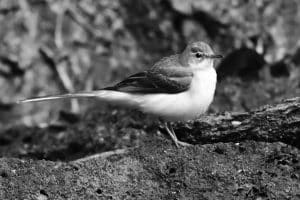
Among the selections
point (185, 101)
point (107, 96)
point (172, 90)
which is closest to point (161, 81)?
point (172, 90)

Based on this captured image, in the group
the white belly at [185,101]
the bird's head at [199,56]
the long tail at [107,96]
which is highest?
the bird's head at [199,56]

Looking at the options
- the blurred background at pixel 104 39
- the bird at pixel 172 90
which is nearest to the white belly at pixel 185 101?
the bird at pixel 172 90

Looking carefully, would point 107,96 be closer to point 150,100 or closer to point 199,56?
point 150,100

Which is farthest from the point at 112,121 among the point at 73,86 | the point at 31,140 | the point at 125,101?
the point at 73,86

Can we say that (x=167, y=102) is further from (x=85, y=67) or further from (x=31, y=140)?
(x=85, y=67)

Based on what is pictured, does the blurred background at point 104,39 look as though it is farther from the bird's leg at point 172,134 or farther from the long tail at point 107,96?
the bird's leg at point 172,134

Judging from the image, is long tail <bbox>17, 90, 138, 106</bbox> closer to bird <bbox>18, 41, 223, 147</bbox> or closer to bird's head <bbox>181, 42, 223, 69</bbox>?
bird <bbox>18, 41, 223, 147</bbox>
